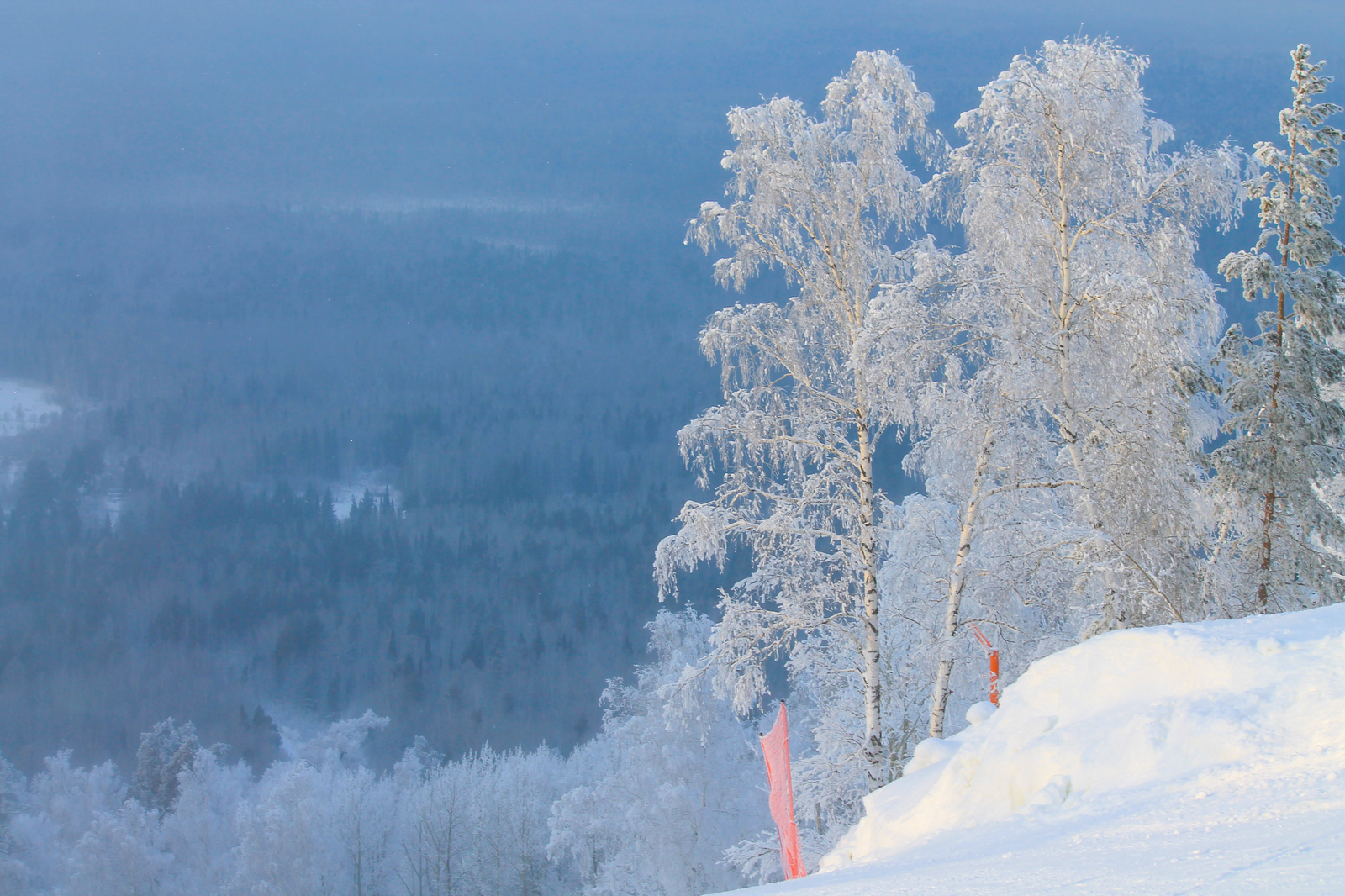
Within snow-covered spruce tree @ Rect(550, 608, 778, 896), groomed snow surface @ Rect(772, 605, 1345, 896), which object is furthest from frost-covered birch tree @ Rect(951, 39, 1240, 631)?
snow-covered spruce tree @ Rect(550, 608, 778, 896)

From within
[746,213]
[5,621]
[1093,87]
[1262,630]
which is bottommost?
[5,621]

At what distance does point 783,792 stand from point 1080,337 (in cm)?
560

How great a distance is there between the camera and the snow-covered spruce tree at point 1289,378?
9.81 m

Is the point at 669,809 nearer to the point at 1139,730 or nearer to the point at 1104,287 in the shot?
the point at 1104,287

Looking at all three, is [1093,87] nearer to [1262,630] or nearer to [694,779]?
[1262,630]

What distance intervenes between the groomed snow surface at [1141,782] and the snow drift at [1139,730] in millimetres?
12

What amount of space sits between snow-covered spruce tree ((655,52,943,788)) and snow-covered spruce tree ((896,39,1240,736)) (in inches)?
33.7

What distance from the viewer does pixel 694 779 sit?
3259cm

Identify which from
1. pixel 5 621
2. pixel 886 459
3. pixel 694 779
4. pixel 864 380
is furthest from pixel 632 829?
pixel 5 621

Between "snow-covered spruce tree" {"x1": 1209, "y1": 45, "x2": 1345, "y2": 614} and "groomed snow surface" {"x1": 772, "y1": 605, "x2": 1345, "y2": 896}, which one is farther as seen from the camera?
"snow-covered spruce tree" {"x1": 1209, "y1": 45, "x2": 1345, "y2": 614}

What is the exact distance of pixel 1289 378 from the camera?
10430mm

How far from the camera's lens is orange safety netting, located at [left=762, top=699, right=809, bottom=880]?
835cm

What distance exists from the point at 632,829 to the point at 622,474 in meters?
150

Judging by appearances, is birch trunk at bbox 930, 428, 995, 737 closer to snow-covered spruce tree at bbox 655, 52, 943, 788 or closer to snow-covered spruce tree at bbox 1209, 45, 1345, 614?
snow-covered spruce tree at bbox 655, 52, 943, 788
